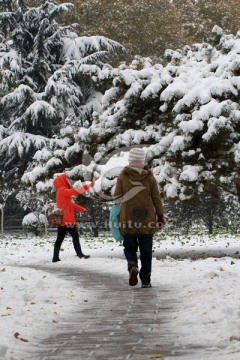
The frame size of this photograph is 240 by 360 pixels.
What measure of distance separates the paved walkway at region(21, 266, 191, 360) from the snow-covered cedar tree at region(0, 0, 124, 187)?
23.8 metres

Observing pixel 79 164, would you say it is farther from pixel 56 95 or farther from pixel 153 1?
pixel 153 1

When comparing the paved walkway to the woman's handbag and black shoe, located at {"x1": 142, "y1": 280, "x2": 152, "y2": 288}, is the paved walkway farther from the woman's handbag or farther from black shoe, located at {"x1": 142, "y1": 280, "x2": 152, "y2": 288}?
the woman's handbag

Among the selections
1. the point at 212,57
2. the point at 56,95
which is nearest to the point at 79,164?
the point at 212,57

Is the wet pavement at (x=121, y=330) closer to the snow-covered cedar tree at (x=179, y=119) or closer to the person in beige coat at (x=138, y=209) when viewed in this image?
the person in beige coat at (x=138, y=209)

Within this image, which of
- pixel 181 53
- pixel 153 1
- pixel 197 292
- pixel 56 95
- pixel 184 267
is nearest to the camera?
pixel 197 292

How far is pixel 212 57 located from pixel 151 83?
1.94 meters

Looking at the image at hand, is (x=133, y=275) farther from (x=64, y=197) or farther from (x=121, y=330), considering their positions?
(x=64, y=197)

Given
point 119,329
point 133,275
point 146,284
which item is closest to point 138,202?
point 133,275

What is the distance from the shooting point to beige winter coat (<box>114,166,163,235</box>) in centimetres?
923

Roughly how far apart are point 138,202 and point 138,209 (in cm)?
10

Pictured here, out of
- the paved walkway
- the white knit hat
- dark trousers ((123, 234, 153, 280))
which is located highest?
the white knit hat

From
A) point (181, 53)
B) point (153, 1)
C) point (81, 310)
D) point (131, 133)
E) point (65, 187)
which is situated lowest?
point (81, 310)

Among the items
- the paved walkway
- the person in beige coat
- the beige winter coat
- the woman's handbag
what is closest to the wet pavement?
the paved walkway

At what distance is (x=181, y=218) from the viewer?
28078 millimetres
